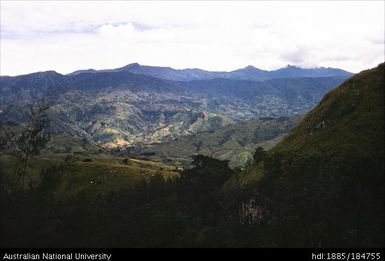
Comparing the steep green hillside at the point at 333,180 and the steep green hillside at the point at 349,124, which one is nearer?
the steep green hillside at the point at 333,180

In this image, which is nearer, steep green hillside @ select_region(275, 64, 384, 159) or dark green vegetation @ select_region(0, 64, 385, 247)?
dark green vegetation @ select_region(0, 64, 385, 247)

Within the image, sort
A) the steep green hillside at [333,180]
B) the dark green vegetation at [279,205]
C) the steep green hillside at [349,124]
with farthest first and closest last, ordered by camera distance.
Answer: the steep green hillside at [349,124]
the dark green vegetation at [279,205]
the steep green hillside at [333,180]

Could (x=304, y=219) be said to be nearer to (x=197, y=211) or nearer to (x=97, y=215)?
(x=197, y=211)

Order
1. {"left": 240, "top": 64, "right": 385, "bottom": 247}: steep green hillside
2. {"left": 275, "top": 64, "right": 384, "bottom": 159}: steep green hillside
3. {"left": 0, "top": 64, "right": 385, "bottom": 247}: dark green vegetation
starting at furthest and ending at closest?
{"left": 275, "top": 64, "right": 384, "bottom": 159}: steep green hillside < {"left": 0, "top": 64, "right": 385, "bottom": 247}: dark green vegetation < {"left": 240, "top": 64, "right": 385, "bottom": 247}: steep green hillside

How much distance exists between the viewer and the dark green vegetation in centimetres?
14100

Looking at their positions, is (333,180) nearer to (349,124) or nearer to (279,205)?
(279,205)

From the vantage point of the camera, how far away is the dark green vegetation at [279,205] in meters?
141

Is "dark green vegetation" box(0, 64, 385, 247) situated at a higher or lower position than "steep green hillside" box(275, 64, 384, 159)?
lower

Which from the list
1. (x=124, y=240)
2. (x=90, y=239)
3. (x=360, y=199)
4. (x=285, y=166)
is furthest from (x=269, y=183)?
(x=90, y=239)

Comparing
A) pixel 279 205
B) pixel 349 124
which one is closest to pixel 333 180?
pixel 279 205

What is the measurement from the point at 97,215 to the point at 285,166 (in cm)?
7619

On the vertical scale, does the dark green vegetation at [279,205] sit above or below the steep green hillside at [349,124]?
below

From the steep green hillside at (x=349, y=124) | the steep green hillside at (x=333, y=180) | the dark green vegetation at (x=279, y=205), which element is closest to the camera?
the steep green hillside at (x=333, y=180)

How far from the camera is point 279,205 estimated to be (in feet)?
499
